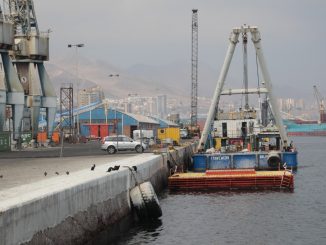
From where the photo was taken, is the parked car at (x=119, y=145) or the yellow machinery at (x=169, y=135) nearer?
the parked car at (x=119, y=145)

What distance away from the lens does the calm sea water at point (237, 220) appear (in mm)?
25672

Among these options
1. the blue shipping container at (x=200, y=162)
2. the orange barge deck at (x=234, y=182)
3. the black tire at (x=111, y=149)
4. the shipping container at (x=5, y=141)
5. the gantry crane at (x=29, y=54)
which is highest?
the gantry crane at (x=29, y=54)

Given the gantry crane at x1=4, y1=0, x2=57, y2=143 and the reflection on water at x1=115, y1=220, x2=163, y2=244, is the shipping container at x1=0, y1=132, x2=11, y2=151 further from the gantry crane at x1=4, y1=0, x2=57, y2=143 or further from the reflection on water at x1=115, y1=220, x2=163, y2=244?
the reflection on water at x1=115, y1=220, x2=163, y2=244

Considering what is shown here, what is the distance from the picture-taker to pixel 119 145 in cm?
6306

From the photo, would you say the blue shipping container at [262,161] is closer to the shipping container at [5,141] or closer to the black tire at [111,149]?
the black tire at [111,149]

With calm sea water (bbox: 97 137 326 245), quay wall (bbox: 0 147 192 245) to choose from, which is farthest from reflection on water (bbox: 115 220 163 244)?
quay wall (bbox: 0 147 192 245)

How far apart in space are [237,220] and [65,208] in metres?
13.3

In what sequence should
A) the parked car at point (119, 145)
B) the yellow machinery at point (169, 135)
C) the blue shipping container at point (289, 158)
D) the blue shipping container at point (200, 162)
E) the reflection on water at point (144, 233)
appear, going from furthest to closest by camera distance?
the yellow machinery at point (169, 135), the parked car at point (119, 145), the blue shipping container at point (289, 158), the blue shipping container at point (200, 162), the reflection on water at point (144, 233)

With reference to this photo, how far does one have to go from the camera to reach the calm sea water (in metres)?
25.7

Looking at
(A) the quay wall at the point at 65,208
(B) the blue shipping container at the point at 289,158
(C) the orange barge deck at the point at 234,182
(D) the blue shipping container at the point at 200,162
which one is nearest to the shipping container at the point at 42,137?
(D) the blue shipping container at the point at 200,162

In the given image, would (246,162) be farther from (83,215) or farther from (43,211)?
(43,211)

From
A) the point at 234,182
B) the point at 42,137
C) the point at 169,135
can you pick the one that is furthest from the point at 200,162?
the point at 42,137

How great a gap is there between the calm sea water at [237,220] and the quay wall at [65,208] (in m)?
1.71

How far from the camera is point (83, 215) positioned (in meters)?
21.2
